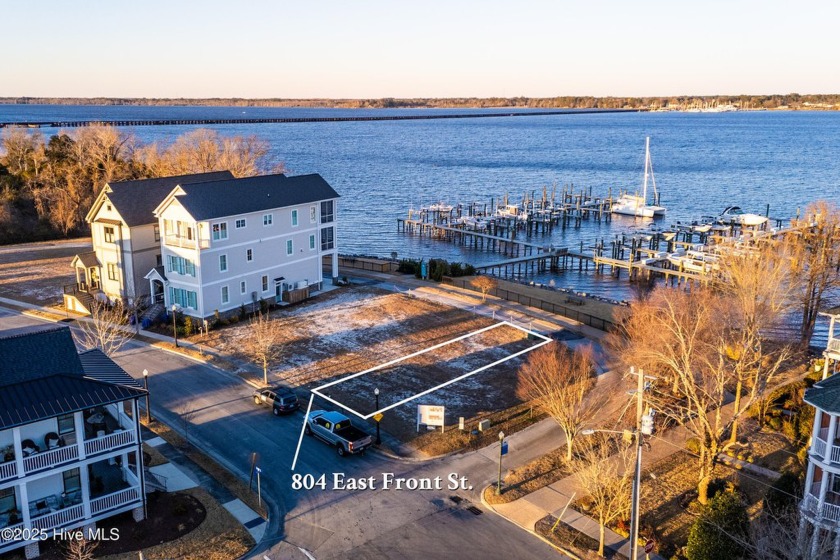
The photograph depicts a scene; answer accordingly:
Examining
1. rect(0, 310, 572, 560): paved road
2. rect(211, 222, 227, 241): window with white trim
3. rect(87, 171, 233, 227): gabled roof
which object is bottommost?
rect(0, 310, 572, 560): paved road

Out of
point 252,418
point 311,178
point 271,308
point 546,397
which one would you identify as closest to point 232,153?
point 311,178

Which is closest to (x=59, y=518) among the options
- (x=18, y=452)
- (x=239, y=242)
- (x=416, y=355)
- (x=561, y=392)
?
(x=18, y=452)

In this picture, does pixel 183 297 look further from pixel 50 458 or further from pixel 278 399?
pixel 50 458

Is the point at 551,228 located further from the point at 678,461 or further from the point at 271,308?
the point at 678,461

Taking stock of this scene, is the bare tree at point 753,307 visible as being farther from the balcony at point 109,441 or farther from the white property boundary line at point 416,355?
the balcony at point 109,441

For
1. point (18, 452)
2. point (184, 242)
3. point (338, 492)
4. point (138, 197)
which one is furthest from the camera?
point (138, 197)

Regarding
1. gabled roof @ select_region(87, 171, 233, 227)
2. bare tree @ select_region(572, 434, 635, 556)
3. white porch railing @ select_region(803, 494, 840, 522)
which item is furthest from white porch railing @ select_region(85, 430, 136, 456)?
gabled roof @ select_region(87, 171, 233, 227)

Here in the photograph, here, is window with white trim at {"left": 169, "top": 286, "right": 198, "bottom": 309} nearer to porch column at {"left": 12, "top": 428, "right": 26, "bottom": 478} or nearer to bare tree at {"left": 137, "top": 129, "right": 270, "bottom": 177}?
porch column at {"left": 12, "top": 428, "right": 26, "bottom": 478}
